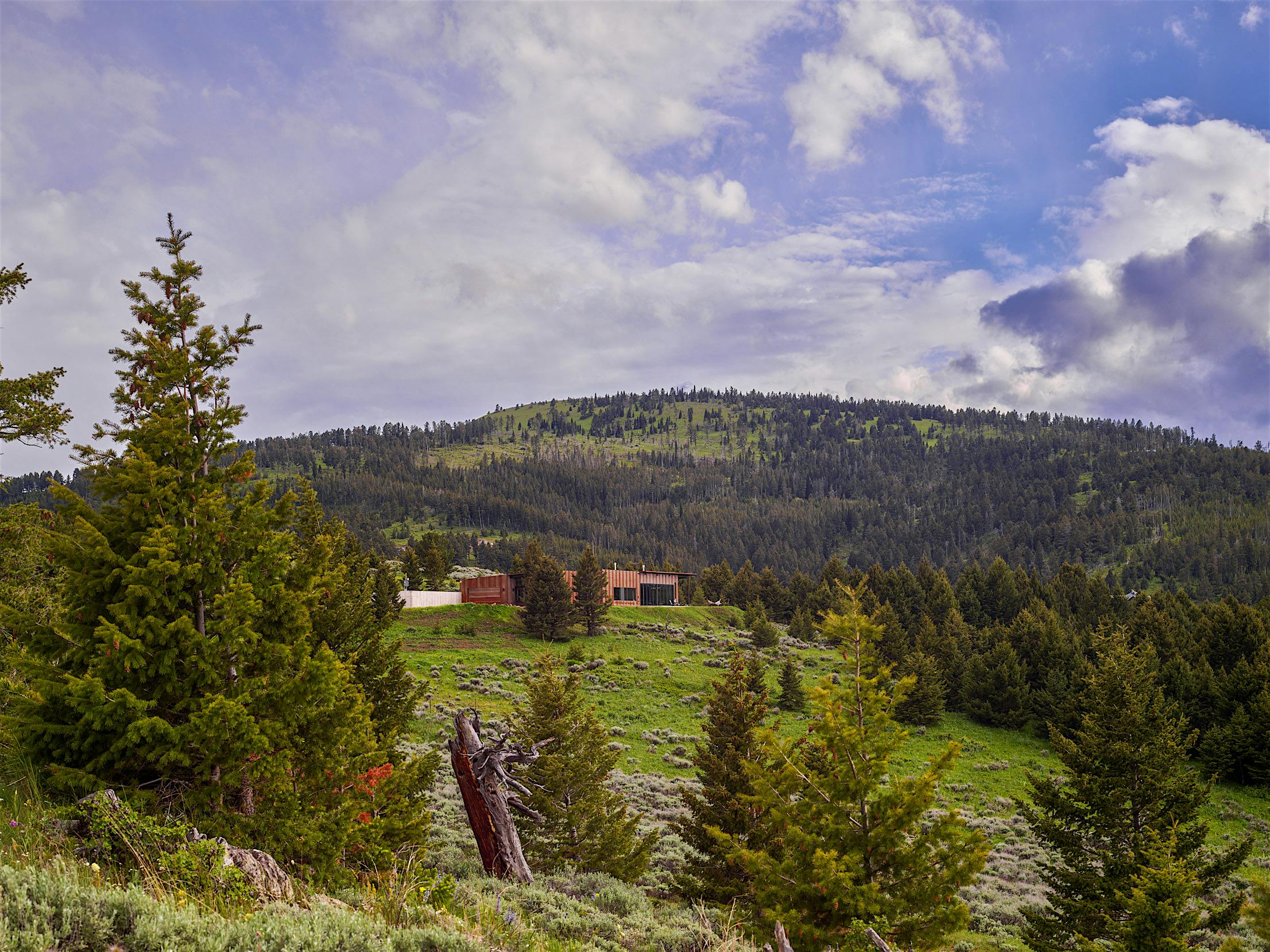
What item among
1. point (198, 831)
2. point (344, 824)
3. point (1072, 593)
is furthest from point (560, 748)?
point (1072, 593)

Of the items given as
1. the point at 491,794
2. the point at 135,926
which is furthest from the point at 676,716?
the point at 135,926

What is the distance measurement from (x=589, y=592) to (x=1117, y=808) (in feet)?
178

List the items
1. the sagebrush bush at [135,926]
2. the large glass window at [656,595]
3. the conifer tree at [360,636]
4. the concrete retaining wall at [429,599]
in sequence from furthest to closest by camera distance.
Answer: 1. the large glass window at [656,595]
2. the concrete retaining wall at [429,599]
3. the conifer tree at [360,636]
4. the sagebrush bush at [135,926]

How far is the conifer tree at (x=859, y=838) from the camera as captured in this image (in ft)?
33.1

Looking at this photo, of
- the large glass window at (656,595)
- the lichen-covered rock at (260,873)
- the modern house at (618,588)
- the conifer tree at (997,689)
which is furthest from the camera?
the large glass window at (656,595)

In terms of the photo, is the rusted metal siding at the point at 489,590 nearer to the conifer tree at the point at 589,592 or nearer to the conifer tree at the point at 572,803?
the conifer tree at the point at 589,592

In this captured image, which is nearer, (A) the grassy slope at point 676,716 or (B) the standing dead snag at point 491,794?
(B) the standing dead snag at point 491,794

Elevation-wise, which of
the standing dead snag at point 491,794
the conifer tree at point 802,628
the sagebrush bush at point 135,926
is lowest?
the conifer tree at point 802,628

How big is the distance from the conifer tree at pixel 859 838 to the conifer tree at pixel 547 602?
52421 mm

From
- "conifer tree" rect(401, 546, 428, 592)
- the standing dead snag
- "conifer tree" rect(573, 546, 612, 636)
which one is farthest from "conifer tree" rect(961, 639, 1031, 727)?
"conifer tree" rect(401, 546, 428, 592)

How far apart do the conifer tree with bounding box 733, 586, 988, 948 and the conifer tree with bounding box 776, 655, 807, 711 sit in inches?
1498

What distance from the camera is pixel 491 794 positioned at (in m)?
13.5

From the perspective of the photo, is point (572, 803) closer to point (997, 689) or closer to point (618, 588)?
point (997, 689)

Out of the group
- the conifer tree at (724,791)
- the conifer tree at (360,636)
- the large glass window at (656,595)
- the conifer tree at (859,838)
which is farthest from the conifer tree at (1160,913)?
the large glass window at (656,595)
